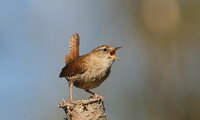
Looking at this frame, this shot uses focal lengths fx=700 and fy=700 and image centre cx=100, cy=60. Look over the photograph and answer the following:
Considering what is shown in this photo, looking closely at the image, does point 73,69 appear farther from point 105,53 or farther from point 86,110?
point 86,110

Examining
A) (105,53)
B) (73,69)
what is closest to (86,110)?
(73,69)

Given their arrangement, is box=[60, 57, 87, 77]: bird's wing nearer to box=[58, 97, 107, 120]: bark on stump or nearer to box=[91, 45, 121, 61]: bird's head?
box=[91, 45, 121, 61]: bird's head

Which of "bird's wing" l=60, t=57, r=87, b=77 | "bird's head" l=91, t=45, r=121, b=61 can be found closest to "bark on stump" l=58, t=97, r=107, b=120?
"bird's wing" l=60, t=57, r=87, b=77

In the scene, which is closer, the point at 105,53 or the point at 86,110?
the point at 86,110

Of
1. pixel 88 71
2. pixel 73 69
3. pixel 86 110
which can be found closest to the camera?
pixel 86 110

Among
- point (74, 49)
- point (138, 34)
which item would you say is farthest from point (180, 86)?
point (74, 49)

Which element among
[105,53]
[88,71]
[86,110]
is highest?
[105,53]

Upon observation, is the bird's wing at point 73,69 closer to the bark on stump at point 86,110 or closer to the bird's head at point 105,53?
the bird's head at point 105,53
